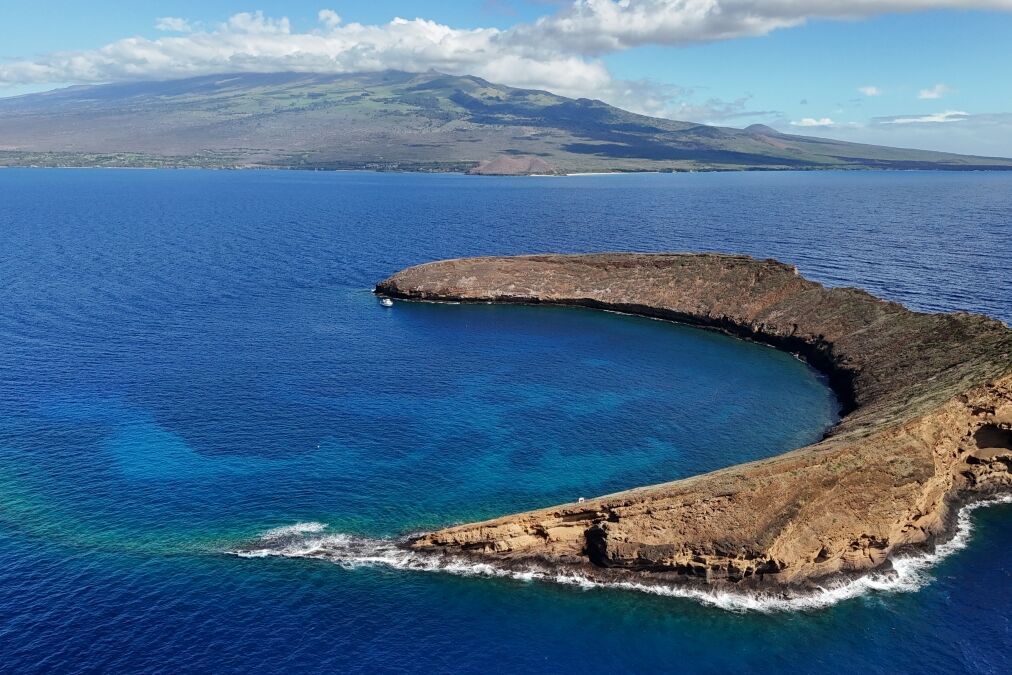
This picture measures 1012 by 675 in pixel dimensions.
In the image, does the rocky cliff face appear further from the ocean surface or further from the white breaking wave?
the ocean surface

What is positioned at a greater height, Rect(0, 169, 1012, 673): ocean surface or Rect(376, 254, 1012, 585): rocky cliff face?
Rect(376, 254, 1012, 585): rocky cliff face

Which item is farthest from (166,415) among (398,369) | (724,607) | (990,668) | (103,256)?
(103,256)

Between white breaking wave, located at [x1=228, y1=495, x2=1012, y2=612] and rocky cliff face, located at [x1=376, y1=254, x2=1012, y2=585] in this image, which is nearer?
white breaking wave, located at [x1=228, y1=495, x2=1012, y2=612]

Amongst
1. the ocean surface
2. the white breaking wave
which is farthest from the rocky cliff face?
the ocean surface

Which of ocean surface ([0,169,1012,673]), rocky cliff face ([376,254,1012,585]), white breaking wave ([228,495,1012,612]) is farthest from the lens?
rocky cliff face ([376,254,1012,585])

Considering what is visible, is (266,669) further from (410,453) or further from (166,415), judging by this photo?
(166,415)

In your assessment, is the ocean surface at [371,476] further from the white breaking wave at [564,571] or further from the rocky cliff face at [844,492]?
the rocky cliff face at [844,492]

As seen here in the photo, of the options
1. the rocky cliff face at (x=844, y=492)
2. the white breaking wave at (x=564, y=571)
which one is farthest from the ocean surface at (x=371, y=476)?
the rocky cliff face at (x=844, y=492)
